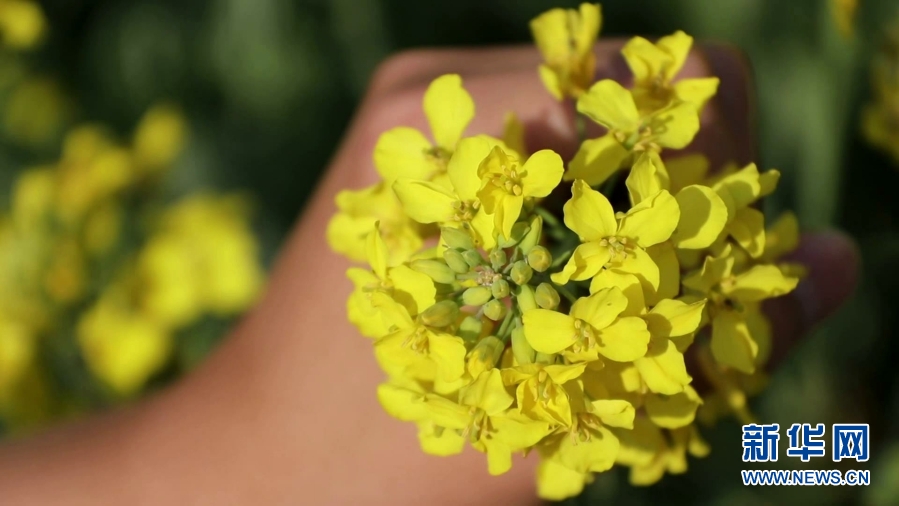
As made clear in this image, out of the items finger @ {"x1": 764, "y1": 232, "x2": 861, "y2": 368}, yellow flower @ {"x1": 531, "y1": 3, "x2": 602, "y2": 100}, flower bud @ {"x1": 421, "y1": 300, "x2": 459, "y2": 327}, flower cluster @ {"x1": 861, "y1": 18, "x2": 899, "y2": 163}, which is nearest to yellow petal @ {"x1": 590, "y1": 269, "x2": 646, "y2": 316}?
flower bud @ {"x1": 421, "y1": 300, "x2": 459, "y2": 327}

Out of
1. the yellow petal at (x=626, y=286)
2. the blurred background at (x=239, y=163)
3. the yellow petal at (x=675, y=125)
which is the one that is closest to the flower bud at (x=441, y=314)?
the yellow petal at (x=626, y=286)

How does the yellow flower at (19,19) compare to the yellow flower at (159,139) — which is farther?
the yellow flower at (159,139)

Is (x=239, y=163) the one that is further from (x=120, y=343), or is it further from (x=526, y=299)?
(x=526, y=299)

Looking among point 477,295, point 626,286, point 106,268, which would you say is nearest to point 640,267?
point 626,286

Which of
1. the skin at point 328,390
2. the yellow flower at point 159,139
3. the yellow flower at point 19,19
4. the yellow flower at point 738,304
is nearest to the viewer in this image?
the yellow flower at point 738,304

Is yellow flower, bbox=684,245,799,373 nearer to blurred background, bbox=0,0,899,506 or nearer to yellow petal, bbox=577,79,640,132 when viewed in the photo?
yellow petal, bbox=577,79,640,132

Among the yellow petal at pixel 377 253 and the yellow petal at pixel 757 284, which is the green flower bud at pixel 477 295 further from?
the yellow petal at pixel 757 284

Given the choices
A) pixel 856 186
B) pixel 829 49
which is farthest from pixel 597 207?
pixel 856 186
